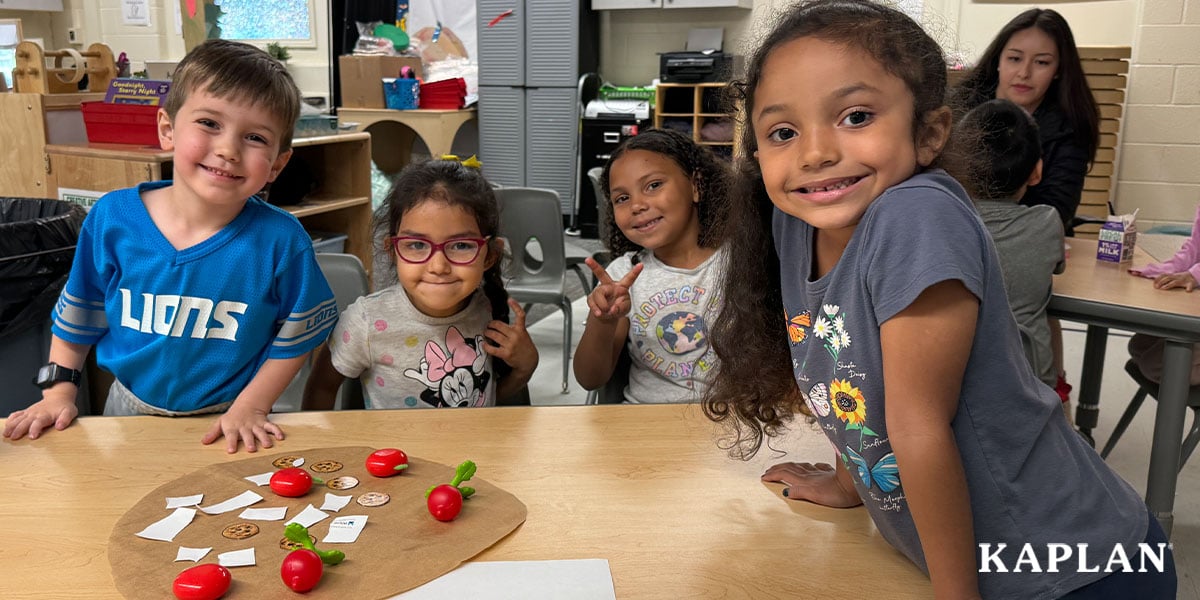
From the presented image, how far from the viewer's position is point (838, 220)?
0.82 m

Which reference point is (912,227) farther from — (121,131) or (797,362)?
(121,131)

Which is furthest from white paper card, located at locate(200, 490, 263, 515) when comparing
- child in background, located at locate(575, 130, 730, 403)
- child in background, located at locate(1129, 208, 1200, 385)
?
child in background, located at locate(1129, 208, 1200, 385)

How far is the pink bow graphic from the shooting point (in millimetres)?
1567

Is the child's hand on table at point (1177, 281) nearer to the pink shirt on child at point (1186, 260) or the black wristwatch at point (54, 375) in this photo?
the pink shirt on child at point (1186, 260)

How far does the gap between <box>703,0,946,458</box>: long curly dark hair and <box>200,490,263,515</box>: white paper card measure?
541 millimetres

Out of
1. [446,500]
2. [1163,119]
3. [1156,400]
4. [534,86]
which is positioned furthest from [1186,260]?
[534,86]

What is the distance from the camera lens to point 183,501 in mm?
944

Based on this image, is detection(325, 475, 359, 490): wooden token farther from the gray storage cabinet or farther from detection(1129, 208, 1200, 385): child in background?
the gray storage cabinet

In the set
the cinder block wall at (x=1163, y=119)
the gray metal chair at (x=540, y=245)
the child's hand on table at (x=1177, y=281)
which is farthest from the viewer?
the cinder block wall at (x=1163, y=119)

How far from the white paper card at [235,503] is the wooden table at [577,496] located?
0.32 ft

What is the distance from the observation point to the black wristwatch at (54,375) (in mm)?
1283

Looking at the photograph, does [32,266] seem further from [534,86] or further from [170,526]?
[534,86]

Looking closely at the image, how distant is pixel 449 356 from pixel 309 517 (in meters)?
0.68

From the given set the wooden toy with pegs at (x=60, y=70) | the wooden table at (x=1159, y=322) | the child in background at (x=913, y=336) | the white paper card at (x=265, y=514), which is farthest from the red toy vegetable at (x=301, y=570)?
the wooden toy with pegs at (x=60, y=70)
